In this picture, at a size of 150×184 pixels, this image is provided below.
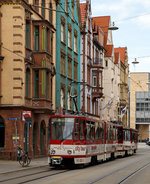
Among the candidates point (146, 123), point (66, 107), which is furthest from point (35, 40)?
point (146, 123)

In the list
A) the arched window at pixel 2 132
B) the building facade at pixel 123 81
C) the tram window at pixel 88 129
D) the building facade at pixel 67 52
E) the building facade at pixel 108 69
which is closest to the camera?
the tram window at pixel 88 129

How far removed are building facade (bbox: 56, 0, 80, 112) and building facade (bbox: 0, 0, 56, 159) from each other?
564 centimetres

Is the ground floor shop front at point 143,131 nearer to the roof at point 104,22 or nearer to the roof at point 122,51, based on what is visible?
the roof at point 122,51

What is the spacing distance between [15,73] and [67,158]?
29.7 feet

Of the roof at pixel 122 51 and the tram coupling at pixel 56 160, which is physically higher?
the roof at pixel 122 51

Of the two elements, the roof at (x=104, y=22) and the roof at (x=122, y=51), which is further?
the roof at (x=122, y=51)

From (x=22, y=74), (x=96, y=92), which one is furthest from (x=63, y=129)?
(x=96, y=92)

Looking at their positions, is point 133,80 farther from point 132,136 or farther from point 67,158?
point 67,158

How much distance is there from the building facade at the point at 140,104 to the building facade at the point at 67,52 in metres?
63.9

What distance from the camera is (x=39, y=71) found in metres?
35.3

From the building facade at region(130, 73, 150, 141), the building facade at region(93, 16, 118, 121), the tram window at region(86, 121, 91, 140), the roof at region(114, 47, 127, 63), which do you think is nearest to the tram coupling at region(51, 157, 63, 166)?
the tram window at region(86, 121, 91, 140)

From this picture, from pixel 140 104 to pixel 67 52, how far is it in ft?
237

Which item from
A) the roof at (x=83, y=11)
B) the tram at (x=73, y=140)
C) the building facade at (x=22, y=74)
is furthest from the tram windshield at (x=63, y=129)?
the roof at (x=83, y=11)

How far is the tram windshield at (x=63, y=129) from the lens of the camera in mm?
25812
